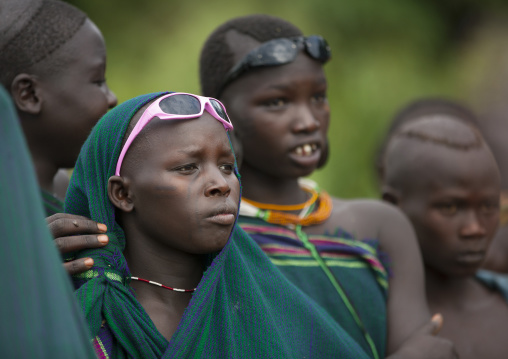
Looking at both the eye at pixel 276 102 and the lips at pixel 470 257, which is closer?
the eye at pixel 276 102

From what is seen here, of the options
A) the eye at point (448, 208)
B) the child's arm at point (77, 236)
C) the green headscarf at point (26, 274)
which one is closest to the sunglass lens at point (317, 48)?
the eye at point (448, 208)

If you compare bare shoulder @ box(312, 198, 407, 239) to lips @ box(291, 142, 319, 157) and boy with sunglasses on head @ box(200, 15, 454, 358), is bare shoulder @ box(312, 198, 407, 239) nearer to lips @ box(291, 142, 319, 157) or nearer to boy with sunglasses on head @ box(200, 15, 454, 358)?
boy with sunglasses on head @ box(200, 15, 454, 358)

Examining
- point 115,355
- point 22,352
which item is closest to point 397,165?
point 115,355

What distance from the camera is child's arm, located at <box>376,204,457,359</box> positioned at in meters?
3.11

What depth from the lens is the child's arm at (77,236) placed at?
242 centimetres

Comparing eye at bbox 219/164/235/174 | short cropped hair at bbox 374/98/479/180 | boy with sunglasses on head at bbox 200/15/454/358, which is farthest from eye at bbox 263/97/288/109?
short cropped hair at bbox 374/98/479/180

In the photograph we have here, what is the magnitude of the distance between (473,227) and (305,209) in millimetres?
868

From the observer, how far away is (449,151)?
154 inches

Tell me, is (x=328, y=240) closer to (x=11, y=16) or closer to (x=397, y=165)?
(x=397, y=165)

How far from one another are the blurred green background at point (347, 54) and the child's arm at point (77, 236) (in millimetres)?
5952

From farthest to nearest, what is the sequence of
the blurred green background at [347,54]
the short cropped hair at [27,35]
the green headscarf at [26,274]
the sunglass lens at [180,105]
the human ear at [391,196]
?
1. the blurred green background at [347,54]
2. the human ear at [391,196]
3. the short cropped hair at [27,35]
4. the sunglass lens at [180,105]
5. the green headscarf at [26,274]

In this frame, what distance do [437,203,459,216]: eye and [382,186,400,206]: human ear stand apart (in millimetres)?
251

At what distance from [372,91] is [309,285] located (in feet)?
20.4

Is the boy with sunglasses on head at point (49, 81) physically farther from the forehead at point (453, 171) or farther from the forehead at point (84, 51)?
the forehead at point (453, 171)
